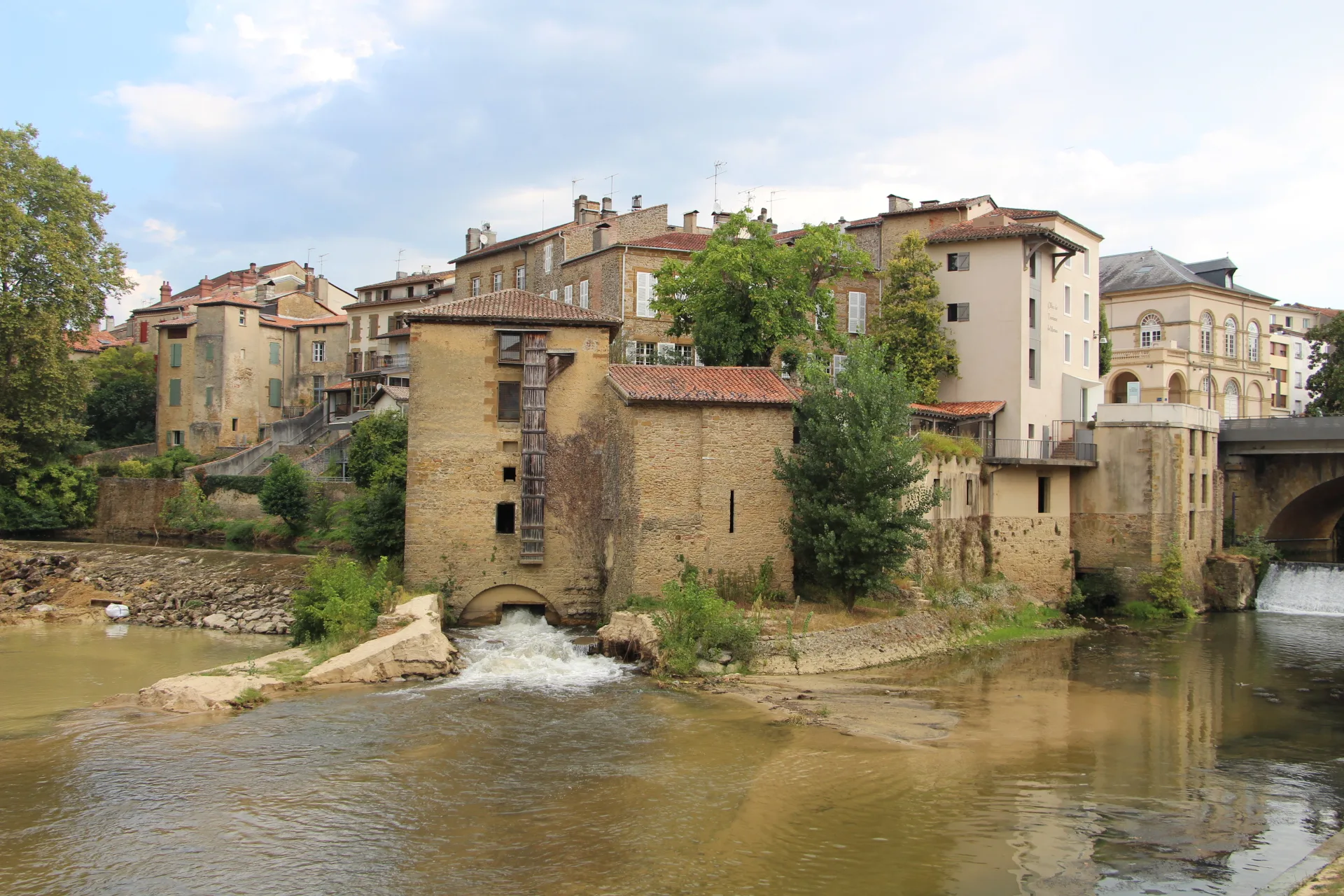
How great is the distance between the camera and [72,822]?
12.8 meters

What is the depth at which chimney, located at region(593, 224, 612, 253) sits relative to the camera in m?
41.5

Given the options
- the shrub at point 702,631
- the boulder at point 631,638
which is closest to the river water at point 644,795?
the boulder at point 631,638

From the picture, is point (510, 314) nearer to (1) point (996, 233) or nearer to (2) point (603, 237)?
(2) point (603, 237)

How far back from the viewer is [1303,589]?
35594 millimetres

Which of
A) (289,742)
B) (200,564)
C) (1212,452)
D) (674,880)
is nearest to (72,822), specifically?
(289,742)

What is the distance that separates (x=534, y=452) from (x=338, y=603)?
604 centimetres

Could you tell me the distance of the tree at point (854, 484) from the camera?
2352 centimetres

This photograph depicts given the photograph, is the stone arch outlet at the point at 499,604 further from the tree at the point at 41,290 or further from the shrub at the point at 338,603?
the tree at the point at 41,290

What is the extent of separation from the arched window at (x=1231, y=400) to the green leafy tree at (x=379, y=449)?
46.1m

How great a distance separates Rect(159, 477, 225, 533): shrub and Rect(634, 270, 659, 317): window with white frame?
1994 cm

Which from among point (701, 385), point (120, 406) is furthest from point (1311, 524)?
point (120, 406)

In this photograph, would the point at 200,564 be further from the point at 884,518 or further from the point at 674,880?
the point at 674,880

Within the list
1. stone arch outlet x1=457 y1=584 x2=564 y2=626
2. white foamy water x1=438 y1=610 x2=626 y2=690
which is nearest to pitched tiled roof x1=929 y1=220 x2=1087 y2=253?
stone arch outlet x1=457 y1=584 x2=564 y2=626

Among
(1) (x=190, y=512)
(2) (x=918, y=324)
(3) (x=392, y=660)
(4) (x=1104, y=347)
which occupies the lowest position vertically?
(3) (x=392, y=660)
